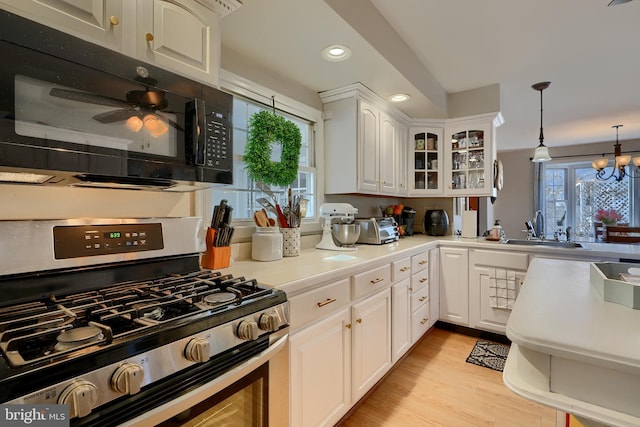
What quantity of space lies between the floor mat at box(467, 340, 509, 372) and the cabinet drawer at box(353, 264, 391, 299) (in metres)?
1.10

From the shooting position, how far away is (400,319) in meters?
2.17

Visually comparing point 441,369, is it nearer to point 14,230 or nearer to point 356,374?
point 356,374

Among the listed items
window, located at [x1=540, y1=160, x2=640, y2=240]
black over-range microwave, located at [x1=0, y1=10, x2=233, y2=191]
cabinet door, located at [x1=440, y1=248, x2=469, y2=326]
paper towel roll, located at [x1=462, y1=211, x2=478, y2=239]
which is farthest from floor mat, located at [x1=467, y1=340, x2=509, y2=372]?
window, located at [x1=540, y1=160, x2=640, y2=240]

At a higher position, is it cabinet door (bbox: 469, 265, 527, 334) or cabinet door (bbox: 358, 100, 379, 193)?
cabinet door (bbox: 358, 100, 379, 193)

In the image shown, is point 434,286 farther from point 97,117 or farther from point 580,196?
point 580,196

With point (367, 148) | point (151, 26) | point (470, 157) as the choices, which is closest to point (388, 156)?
point (367, 148)

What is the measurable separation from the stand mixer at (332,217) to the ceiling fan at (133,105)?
1.34 metres

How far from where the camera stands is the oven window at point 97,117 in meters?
0.77

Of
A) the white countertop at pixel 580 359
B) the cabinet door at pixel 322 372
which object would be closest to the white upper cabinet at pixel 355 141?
the cabinet door at pixel 322 372

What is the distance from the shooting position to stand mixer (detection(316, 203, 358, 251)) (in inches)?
87.0

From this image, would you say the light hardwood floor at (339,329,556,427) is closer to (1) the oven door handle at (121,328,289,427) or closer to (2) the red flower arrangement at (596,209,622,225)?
(1) the oven door handle at (121,328,289,427)

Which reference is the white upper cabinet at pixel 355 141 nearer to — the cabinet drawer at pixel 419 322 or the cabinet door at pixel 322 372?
the cabinet drawer at pixel 419 322

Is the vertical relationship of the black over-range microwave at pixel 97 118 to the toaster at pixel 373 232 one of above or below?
above

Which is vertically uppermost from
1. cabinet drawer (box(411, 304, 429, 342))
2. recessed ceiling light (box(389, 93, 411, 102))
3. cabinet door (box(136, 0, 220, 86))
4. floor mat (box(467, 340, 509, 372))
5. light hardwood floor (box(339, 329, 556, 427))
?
recessed ceiling light (box(389, 93, 411, 102))
